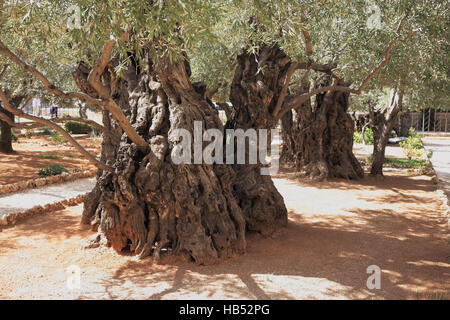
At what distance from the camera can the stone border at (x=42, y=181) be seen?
31.2ft

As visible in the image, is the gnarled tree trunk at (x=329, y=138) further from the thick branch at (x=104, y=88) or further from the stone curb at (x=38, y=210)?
the thick branch at (x=104, y=88)

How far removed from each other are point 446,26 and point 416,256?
405cm

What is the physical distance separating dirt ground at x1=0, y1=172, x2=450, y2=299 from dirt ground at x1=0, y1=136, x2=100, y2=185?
3625 millimetres

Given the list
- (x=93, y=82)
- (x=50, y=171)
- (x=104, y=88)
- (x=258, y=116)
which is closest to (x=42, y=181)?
(x=50, y=171)

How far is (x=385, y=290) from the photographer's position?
454 cm

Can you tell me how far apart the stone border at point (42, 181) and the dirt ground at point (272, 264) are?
2123 millimetres

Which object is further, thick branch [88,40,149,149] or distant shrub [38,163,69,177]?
distant shrub [38,163,69,177]

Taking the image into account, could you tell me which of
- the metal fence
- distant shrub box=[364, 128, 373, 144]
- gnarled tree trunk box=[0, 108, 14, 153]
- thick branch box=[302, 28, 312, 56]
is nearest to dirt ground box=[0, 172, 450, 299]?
thick branch box=[302, 28, 312, 56]

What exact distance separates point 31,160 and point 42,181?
3.21 m

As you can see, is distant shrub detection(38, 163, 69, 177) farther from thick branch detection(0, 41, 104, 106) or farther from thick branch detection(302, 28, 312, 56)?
thick branch detection(302, 28, 312, 56)

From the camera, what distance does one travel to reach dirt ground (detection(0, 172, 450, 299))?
449 cm

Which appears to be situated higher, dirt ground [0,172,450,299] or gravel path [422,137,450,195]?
gravel path [422,137,450,195]
